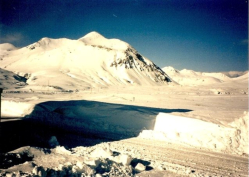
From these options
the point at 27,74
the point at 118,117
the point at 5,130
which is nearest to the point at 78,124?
the point at 118,117

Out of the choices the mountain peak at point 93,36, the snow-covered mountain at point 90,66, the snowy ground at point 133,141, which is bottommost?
the snowy ground at point 133,141

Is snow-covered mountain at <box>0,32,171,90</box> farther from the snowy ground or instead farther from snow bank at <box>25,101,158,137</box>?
the snowy ground

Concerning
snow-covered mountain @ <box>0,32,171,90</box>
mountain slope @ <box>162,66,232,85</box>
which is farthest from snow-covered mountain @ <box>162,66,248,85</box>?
snow-covered mountain @ <box>0,32,171,90</box>

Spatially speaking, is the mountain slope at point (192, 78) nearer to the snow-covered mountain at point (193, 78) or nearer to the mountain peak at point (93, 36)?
the snow-covered mountain at point (193, 78)

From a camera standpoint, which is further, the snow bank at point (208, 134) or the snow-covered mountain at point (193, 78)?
the snow-covered mountain at point (193, 78)

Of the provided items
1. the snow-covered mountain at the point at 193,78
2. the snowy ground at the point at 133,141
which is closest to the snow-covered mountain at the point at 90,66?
the snow-covered mountain at the point at 193,78

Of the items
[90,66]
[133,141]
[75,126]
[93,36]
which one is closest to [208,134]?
[133,141]

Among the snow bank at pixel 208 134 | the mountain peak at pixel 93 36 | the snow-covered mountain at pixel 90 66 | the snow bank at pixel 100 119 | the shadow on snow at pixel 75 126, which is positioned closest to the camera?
the shadow on snow at pixel 75 126

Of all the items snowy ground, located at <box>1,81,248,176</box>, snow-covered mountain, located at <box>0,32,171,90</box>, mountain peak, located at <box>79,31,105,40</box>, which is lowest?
snowy ground, located at <box>1,81,248,176</box>

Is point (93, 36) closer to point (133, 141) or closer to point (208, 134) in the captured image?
point (133, 141)
